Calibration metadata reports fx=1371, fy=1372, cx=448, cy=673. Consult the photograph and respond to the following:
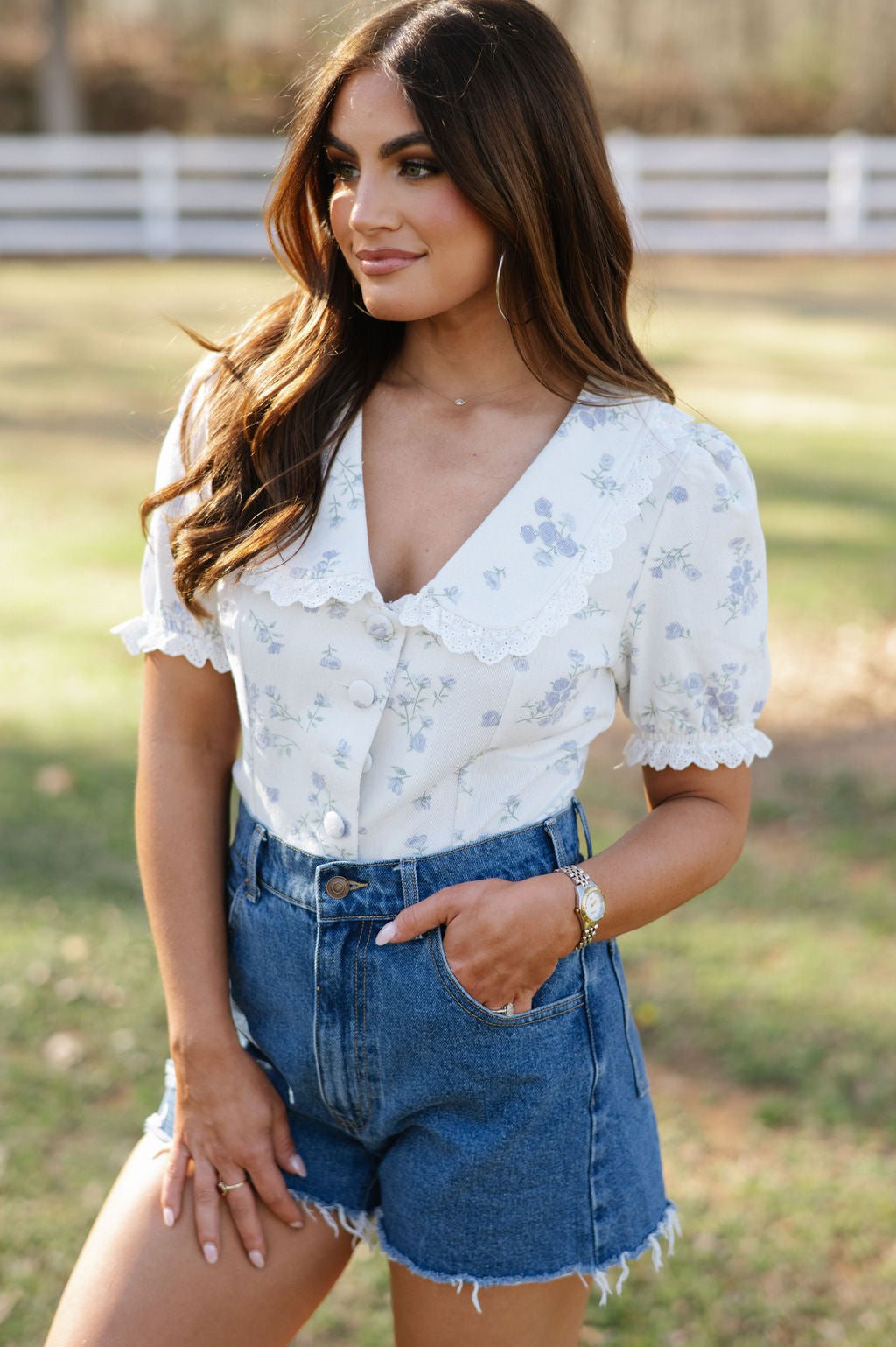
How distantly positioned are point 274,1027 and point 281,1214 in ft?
0.79

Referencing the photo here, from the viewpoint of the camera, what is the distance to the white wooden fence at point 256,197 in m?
17.0

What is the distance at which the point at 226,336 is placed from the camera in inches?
75.1

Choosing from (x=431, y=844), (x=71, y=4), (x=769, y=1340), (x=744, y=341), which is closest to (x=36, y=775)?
(x=769, y=1340)

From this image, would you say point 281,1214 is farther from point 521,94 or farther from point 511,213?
point 521,94

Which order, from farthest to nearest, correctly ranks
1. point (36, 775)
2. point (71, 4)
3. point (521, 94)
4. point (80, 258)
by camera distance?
point (71, 4), point (80, 258), point (36, 775), point (521, 94)

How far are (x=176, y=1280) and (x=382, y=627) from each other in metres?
0.82

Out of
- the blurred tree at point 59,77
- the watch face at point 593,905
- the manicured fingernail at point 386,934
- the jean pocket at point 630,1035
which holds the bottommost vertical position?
the blurred tree at point 59,77

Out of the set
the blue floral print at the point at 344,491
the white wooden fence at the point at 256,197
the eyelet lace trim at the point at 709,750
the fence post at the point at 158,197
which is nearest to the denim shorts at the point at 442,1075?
the eyelet lace trim at the point at 709,750

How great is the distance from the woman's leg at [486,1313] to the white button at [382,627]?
2.63ft

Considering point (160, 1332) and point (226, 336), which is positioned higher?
point (226, 336)

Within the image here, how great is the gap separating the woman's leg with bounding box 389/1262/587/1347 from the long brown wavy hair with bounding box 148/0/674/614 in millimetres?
897

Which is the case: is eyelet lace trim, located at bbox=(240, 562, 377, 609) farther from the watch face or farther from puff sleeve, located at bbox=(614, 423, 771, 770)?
the watch face

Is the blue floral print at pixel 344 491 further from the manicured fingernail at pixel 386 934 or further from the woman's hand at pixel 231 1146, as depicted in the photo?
the woman's hand at pixel 231 1146

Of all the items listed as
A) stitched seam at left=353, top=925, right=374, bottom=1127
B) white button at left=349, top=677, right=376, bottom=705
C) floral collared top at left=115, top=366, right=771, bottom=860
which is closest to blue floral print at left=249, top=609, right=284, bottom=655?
floral collared top at left=115, top=366, right=771, bottom=860
